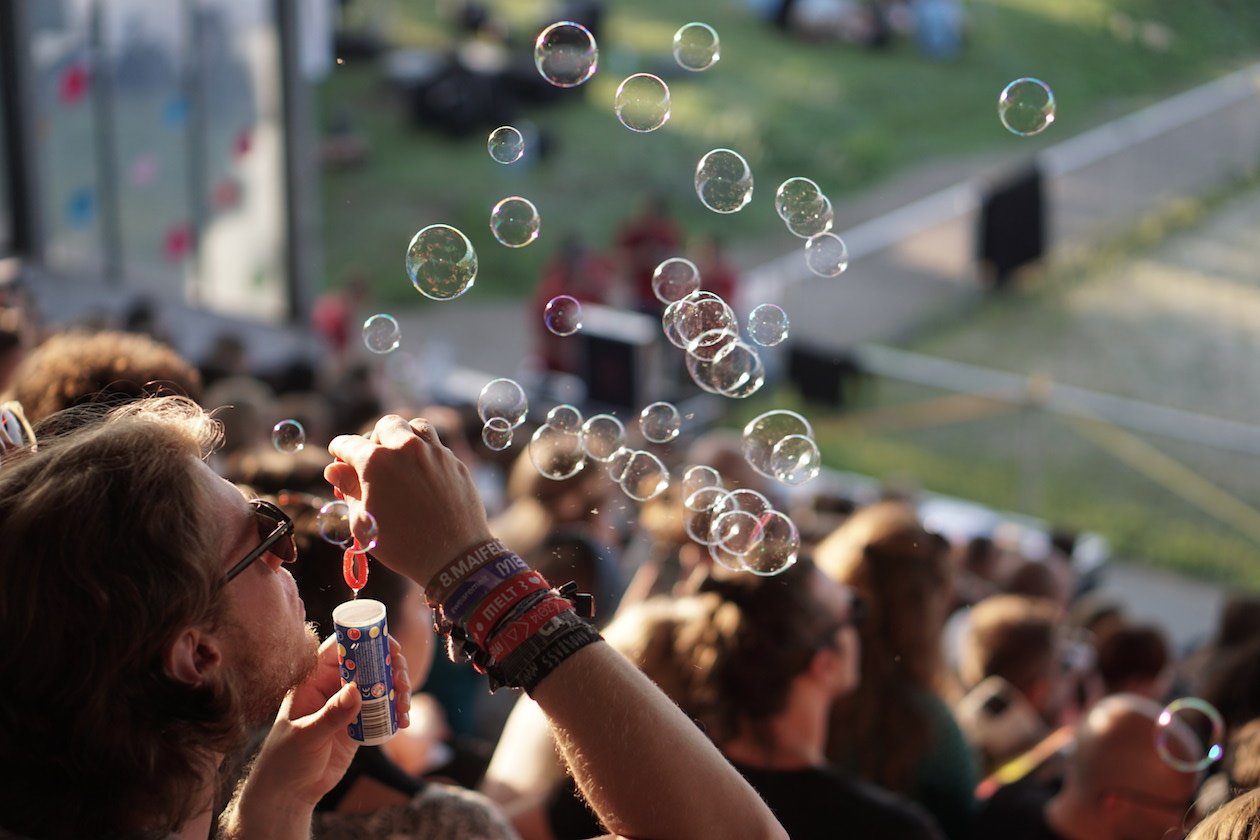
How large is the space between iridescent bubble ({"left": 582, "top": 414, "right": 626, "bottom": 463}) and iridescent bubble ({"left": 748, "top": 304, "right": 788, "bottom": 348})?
353 mm

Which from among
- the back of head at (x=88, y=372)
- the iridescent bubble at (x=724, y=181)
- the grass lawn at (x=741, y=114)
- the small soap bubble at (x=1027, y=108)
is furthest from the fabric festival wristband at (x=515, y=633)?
the grass lawn at (x=741, y=114)

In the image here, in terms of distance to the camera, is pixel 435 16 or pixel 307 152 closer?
pixel 307 152

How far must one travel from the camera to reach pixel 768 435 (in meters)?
2.97

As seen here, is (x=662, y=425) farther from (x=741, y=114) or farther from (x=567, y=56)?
(x=741, y=114)

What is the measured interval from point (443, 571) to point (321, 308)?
10455 mm

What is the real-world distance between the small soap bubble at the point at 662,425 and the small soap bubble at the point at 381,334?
67cm

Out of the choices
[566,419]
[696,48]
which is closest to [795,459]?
[566,419]

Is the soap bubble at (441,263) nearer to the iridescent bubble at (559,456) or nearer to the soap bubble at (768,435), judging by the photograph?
the iridescent bubble at (559,456)

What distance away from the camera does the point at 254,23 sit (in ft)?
39.3

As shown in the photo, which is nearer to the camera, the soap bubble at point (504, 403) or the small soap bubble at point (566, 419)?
the soap bubble at point (504, 403)

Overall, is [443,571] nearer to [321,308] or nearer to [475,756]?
[475,756]

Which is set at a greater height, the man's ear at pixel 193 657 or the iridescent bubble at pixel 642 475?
the man's ear at pixel 193 657

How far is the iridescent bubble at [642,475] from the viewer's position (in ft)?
8.84

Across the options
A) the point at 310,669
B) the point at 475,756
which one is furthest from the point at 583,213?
the point at 310,669
